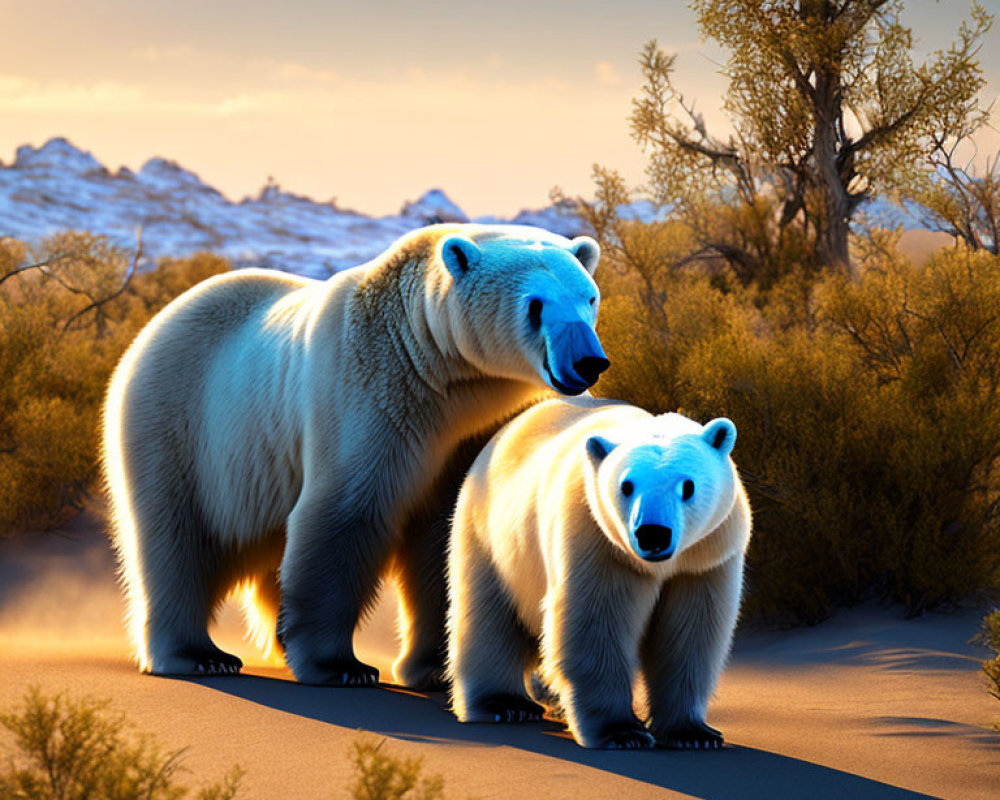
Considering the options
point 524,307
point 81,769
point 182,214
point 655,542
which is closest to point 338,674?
point 524,307

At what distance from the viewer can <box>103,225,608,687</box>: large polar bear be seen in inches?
199

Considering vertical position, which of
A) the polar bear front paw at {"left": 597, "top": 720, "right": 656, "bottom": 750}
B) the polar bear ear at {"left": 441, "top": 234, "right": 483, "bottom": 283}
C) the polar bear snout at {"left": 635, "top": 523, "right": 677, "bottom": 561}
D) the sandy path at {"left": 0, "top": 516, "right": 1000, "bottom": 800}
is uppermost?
the polar bear ear at {"left": 441, "top": 234, "right": 483, "bottom": 283}

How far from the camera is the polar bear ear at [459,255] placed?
504 centimetres

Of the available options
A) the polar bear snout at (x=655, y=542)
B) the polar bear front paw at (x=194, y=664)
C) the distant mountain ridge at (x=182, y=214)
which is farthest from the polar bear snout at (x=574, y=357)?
the distant mountain ridge at (x=182, y=214)

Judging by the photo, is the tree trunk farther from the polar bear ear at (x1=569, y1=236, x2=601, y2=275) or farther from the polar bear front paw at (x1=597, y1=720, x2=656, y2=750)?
the polar bear front paw at (x1=597, y1=720, x2=656, y2=750)

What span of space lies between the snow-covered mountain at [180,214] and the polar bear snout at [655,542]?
59.7 meters

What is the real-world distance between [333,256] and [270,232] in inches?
533

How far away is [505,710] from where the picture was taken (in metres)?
4.99

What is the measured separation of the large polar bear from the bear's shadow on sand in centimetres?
26

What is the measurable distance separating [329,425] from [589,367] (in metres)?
1.33

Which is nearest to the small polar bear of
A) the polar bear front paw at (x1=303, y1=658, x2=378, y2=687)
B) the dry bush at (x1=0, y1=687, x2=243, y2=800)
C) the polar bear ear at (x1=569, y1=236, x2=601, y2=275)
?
the polar bear front paw at (x1=303, y1=658, x2=378, y2=687)

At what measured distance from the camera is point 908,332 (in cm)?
906

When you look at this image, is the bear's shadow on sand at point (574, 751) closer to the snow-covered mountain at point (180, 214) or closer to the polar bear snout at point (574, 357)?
the polar bear snout at point (574, 357)

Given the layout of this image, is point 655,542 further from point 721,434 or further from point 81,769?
point 81,769
